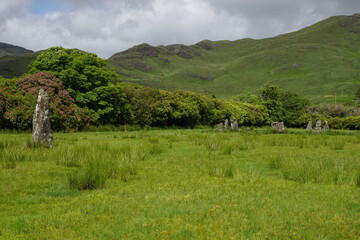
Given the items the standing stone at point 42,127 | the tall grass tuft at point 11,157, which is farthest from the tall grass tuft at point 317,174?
the standing stone at point 42,127

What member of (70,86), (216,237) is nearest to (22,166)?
(216,237)

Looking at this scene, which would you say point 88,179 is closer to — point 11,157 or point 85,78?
point 11,157

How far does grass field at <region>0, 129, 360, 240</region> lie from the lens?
18.0 feet

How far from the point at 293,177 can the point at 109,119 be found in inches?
1089

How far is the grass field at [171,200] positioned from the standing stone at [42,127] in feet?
10.1

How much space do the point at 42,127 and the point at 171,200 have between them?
1104 centimetres

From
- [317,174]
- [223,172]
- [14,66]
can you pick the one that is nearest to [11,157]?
[223,172]

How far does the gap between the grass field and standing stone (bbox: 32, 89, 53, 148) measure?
3.07 meters

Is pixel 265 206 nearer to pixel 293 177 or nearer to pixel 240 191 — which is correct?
pixel 240 191

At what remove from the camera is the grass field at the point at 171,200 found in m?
5.49

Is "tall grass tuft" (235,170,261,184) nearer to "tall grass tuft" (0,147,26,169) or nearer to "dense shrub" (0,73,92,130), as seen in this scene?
"tall grass tuft" (0,147,26,169)

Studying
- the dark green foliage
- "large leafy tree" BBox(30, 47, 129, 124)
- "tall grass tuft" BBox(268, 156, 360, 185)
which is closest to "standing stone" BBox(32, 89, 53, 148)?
"tall grass tuft" BBox(268, 156, 360, 185)

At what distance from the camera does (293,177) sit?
32.0 feet

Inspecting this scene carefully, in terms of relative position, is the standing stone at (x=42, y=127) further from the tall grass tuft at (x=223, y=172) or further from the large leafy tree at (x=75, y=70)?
the large leafy tree at (x=75, y=70)
